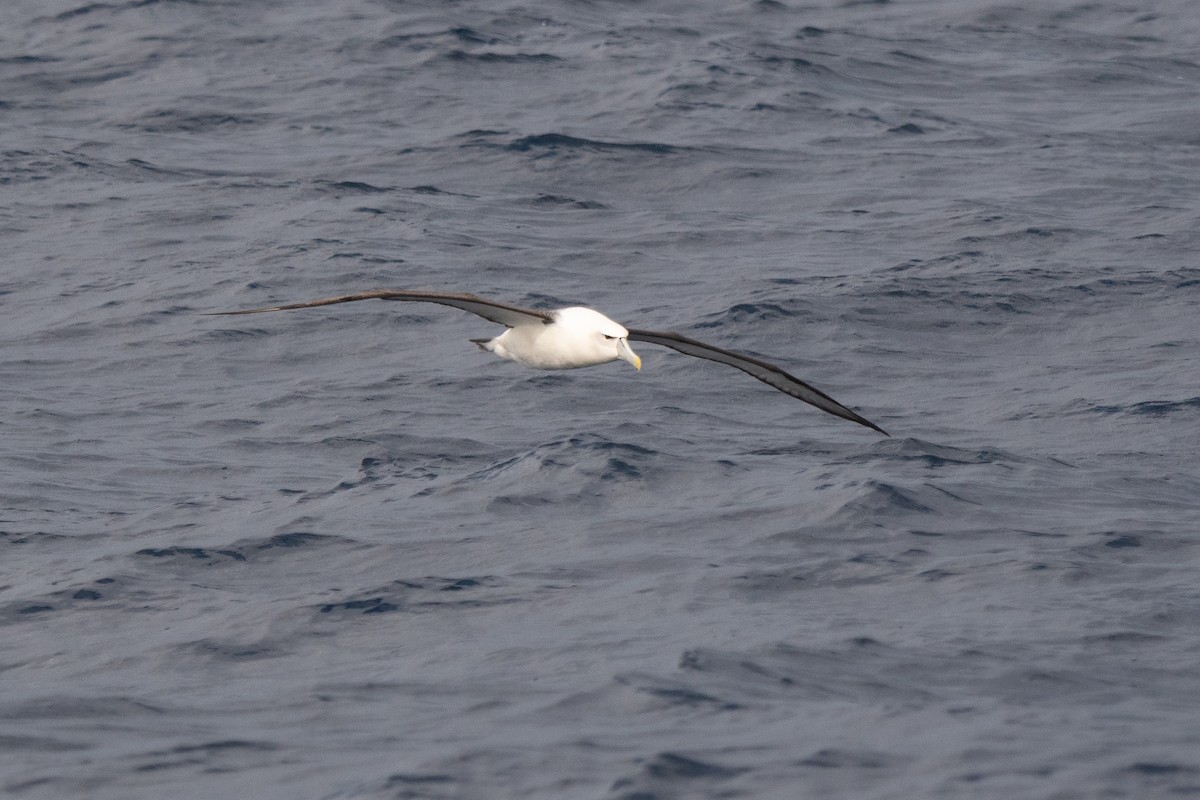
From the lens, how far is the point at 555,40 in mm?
30672

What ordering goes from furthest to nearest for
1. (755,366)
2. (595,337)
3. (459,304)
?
(755,366), (595,337), (459,304)

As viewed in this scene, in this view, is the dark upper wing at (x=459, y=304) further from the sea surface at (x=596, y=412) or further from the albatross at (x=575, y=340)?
the sea surface at (x=596, y=412)

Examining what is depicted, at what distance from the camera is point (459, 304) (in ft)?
42.3

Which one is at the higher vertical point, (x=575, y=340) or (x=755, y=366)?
(x=575, y=340)

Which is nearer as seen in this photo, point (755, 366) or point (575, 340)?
point (575, 340)

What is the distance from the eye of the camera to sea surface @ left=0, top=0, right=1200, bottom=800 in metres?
12.1

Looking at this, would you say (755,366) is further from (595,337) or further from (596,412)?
(596,412)

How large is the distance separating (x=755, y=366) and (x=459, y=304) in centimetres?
259

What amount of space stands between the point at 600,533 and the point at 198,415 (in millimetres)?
4719

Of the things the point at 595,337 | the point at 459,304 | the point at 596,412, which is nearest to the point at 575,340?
the point at 595,337

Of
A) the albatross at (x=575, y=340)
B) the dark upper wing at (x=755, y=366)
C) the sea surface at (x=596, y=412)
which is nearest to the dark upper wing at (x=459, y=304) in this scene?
the albatross at (x=575, y=340)

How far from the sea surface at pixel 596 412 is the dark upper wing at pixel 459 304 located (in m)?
2.01

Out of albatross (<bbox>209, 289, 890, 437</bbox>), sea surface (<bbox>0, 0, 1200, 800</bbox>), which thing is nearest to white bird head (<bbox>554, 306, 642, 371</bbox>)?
albatross (<bbox>209, 289, 890, 437</bbox>)

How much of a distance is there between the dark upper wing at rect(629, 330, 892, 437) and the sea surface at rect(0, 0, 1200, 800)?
3.71 feet
